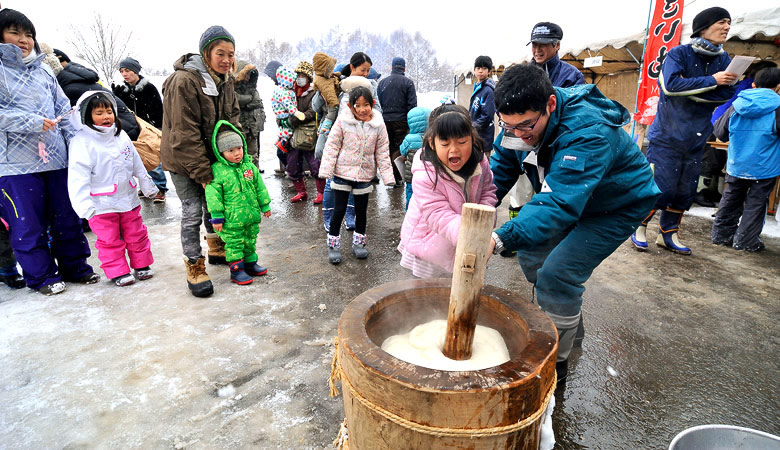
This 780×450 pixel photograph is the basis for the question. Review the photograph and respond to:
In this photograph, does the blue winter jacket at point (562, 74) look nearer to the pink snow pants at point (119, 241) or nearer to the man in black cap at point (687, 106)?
the man in black cap at point (687, 106)

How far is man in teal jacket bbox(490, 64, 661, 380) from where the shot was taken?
5.90 feet

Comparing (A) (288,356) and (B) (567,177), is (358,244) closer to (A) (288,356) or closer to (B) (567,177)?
(A) (288,356)

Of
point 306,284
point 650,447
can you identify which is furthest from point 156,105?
point 650,447

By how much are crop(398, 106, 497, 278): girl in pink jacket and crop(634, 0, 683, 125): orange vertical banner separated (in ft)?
16.8

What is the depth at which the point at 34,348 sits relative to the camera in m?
2.83

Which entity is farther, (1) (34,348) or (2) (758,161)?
(2) (758,161)

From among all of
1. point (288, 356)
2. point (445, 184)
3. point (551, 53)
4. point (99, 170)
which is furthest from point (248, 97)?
point (445, 184)

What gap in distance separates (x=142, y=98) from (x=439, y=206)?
263 inches

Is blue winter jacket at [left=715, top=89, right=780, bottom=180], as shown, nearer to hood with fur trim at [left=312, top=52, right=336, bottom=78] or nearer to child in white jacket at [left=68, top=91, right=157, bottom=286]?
Answer: hood with fur trim at [left=312, top=52, right=336, bottom=78]

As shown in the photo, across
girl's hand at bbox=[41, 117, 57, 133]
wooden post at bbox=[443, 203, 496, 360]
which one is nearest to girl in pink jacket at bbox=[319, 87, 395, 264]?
girl's hand at bbox=[41, 117, 57, 133]

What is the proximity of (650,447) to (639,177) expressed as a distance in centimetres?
140

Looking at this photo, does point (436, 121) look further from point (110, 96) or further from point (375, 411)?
point (110, 96)

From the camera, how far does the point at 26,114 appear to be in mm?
3236

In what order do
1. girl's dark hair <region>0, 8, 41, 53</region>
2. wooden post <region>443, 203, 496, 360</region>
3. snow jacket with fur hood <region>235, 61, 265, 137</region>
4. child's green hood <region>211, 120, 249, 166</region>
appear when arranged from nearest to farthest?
wooden post <region>443, 203, 496, 360</region> → girl's dark hair <region>0, 8, 41, 53</region> → child's green hood <region>211, 120, 249, 166</region> → snow jacket with fur hood <region>235, 61, 265, 137</region>
